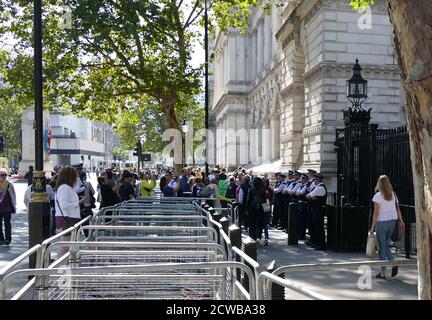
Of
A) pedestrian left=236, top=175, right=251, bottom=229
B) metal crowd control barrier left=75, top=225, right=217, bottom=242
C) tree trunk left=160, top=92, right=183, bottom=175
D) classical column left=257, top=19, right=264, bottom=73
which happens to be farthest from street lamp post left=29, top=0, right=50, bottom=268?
classical column left=257, top=19, right=264, bottom=73

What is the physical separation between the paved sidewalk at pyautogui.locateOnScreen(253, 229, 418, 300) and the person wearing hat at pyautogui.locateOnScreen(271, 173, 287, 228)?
466 cm

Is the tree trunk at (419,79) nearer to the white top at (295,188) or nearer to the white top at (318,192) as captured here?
the white top at (318,192)

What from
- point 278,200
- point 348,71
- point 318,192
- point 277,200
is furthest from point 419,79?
point 348,71

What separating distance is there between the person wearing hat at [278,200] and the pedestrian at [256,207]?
3324mm

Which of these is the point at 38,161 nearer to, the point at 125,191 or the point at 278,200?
the point at 125,191

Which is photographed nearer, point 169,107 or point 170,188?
point 170,188

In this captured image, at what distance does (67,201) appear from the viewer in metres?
9.21

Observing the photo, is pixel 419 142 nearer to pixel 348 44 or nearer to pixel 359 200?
pixel 359 200

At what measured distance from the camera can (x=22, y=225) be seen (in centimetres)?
1797

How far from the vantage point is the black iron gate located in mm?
11898

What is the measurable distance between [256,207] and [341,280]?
477 cm

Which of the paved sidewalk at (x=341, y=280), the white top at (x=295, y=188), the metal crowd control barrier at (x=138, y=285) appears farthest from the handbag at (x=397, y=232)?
the white top at (x=295, y=188)
